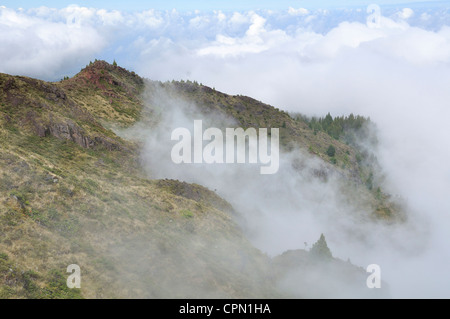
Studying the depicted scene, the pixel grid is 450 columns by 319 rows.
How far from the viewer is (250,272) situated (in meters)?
32.2

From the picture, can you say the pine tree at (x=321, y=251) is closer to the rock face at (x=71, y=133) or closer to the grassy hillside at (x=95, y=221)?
the grassy hillside at (x=95, y=221)

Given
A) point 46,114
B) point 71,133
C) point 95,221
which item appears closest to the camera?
point 95,221

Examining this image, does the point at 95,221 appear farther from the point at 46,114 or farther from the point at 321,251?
the point at 321,251

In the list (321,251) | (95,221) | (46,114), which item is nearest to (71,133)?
(46,114)

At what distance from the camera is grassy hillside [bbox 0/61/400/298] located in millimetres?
23594

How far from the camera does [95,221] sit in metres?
30.7

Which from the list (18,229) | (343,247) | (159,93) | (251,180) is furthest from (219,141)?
(18,229)

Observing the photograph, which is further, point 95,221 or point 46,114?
point 46,114

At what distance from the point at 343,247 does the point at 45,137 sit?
7716 cm

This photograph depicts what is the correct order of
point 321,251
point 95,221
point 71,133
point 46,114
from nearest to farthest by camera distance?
point 95,221 → point 321,251 → point 46,114 → point 71,133

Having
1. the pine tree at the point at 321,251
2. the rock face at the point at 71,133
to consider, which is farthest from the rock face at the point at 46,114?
the pine tree at the point at 321,251

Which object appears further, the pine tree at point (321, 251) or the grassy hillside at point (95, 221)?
the pine tree at point (321, 251)

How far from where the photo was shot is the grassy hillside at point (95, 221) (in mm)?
23594

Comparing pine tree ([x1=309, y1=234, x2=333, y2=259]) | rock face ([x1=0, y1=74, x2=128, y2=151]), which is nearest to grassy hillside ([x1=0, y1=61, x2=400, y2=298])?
rock face ([x1=0, y1=74, x2=128, y2=151])
